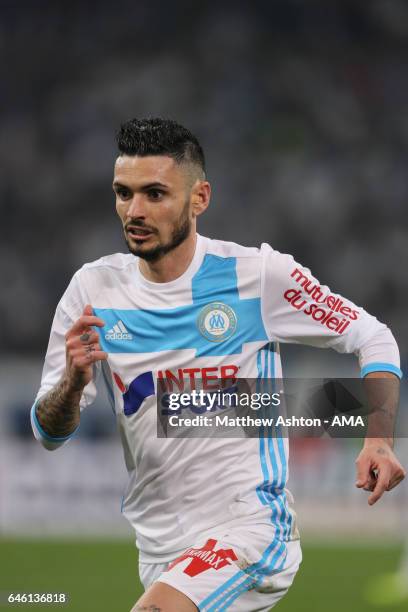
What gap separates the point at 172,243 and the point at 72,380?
76 centimetres

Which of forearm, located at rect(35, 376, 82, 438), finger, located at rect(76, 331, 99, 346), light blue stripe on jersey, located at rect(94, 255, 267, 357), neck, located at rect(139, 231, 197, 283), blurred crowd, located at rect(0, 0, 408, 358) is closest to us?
finger, located at rect(76, 331, 99, 346)

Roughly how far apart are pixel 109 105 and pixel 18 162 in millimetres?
2107

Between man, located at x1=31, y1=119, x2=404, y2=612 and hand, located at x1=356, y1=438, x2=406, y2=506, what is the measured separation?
0.47 metres

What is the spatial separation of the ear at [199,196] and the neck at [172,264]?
10 cm

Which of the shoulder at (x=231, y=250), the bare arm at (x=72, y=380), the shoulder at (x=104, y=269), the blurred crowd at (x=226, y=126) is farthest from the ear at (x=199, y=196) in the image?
the blurred crowd at (x=226, y=126)

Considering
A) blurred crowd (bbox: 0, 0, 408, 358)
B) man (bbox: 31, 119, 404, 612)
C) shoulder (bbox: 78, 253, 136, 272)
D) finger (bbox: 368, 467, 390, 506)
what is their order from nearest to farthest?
finger (bbox: 368, 467, 390, 506)
man (bbox: 31, 119, 404, 612)
shoulder (bbox: 78, 253, 136, 272)
blurred crowd (bbox: 0, 0, 408, 358)

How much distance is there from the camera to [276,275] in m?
4.31

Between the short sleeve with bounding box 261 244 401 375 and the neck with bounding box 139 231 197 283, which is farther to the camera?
the neck with bounding box 139 231 197 283

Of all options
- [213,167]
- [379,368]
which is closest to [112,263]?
[379,368]

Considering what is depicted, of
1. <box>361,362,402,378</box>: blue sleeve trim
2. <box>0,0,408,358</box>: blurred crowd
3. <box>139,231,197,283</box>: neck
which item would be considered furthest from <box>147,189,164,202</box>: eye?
<box>0,0,408,358</box>: blurred crowd

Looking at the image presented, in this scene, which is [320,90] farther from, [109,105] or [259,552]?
[259,552]

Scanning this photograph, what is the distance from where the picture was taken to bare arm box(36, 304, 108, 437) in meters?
3.63

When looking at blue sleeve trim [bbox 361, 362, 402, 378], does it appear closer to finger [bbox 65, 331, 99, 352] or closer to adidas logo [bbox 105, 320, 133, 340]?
adidas logo [bbox 105, 320, 133, 340]

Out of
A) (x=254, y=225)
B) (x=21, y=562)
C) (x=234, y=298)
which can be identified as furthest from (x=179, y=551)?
(x=254, y=225)
